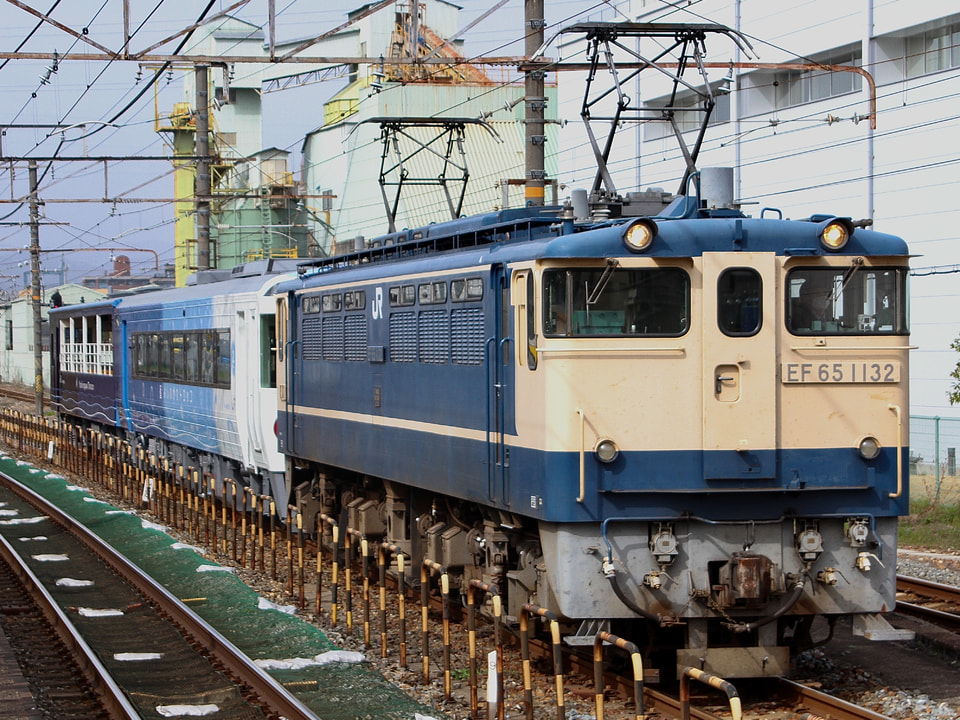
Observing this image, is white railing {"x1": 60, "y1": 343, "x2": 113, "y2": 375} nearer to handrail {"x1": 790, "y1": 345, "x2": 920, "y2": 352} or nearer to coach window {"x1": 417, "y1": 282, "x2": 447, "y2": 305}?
coach window {"x1": 417, "y1": 282, "x2": 447, "y2": 305}

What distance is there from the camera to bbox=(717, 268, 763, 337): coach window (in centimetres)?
900

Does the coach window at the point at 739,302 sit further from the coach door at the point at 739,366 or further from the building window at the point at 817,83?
the building window at the point at 817,83

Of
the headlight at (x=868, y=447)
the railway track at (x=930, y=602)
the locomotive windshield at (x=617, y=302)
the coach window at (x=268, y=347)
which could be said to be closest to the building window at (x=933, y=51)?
the railway track at (x=930, y=602)

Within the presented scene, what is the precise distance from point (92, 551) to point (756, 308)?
437 inches

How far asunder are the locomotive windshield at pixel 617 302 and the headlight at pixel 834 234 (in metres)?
0.98

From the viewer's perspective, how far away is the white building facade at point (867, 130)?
22.8 meters

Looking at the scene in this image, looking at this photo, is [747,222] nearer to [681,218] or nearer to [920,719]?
[681,218]

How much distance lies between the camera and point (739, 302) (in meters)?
9.05

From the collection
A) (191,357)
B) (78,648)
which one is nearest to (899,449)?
(78,648)

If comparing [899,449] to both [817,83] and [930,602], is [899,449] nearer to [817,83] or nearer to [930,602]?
[930,602]

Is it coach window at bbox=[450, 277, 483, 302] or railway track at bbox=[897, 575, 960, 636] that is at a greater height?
coach window at bbox=[450, 277, 483, 302]

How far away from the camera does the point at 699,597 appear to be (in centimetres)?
889

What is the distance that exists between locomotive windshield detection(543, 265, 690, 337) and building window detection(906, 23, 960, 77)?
15.9 m

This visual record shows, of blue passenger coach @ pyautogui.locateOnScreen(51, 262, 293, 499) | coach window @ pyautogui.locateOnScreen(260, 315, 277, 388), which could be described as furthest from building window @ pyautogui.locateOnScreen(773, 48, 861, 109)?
coach window @ pyautogui.locateOnScreen(260, 315, 277, 388)
